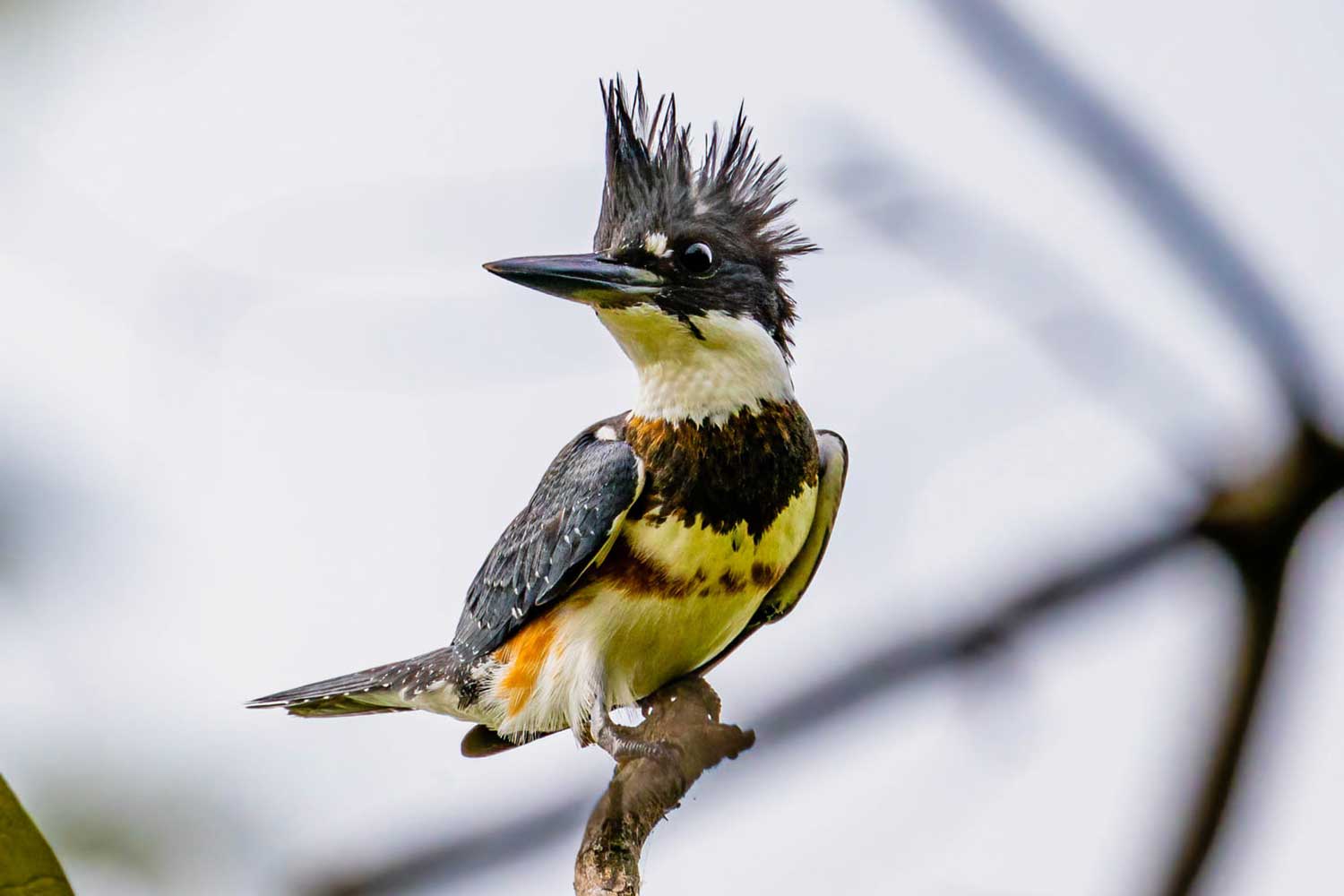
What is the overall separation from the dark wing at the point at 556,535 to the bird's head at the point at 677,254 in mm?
249

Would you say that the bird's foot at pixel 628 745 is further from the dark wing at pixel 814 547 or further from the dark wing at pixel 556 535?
the dark wing at pixel 814 547

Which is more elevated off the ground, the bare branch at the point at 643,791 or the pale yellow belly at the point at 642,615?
the pale yellow belly at the point at 642,615

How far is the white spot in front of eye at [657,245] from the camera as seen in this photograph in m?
2.89

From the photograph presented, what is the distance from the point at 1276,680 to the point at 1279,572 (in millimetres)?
53

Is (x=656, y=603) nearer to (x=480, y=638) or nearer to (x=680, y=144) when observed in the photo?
(x=480, y=638)

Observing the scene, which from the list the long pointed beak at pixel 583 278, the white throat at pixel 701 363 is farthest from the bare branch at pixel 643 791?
the long pointed beak at pixel 583 278

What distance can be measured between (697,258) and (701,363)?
22 cm

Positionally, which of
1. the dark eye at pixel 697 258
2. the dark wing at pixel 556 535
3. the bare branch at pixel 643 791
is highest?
the dark eye at pixel 697 258

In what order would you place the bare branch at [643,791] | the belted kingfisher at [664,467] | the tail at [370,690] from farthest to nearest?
1. the tail at [370,690]
2. the belted kingfisher at [664,467]
3. the bare branch at [643,791]

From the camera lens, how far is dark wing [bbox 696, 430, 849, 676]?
320 centimetres

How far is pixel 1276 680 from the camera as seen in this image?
0.69 metres

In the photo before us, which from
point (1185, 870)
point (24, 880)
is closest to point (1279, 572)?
point (1185, 870)

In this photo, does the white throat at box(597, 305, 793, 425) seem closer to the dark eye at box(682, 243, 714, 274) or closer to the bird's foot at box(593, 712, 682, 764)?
the dark eye at box(682, 243, 714, 274)

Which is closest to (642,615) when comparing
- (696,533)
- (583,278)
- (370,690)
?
(696,533)
